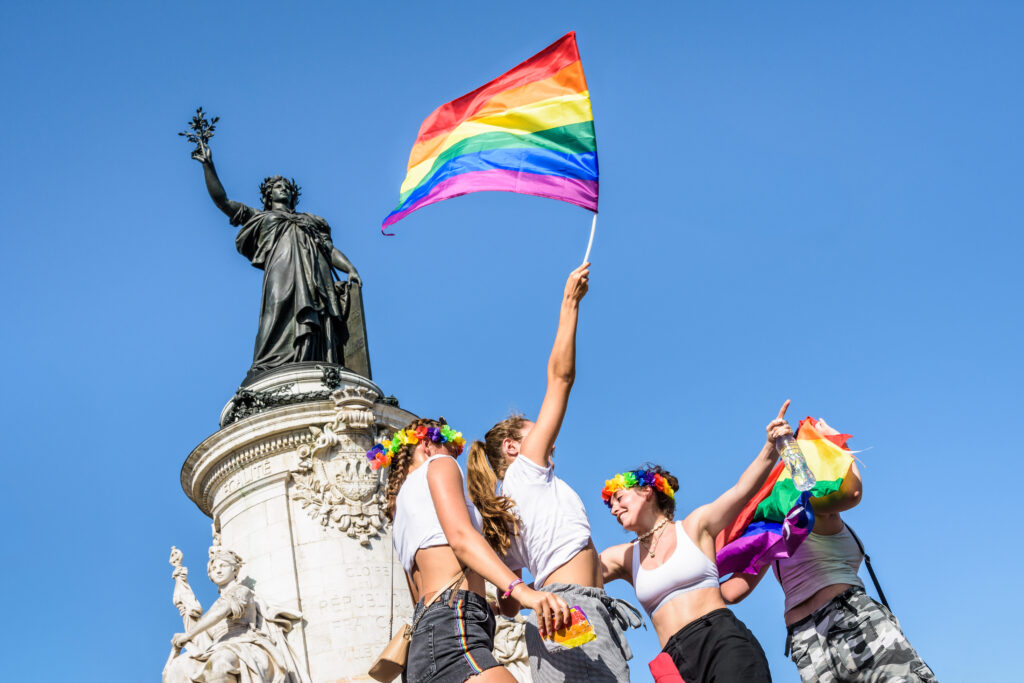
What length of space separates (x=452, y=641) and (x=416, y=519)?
0.68m

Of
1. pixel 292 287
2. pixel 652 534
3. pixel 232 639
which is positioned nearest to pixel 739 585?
pixel 652 534

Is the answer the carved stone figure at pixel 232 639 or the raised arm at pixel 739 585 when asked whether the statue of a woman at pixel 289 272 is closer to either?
the carved stone figure at pixel 232 639

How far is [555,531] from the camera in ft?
16.6

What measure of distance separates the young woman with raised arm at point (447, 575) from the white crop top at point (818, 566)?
187 centimetres

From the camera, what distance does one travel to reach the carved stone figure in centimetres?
982

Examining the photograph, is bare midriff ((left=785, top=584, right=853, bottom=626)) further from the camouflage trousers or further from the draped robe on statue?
the draped robe on statue

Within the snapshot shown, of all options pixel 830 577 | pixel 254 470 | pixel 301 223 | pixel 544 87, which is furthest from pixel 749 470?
pixel 301 223

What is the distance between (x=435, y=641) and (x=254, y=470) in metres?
7.87

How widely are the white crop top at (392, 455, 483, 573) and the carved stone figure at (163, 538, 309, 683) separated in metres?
5.42

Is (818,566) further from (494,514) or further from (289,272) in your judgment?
(289,272)

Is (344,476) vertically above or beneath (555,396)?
above

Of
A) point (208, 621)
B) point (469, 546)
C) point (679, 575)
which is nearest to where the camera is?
point (469, 546)

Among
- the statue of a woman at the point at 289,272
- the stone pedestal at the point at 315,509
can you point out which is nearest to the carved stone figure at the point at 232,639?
the stone pedestal at the point at 315,509

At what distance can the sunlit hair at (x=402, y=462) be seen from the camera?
5402 millimetres
